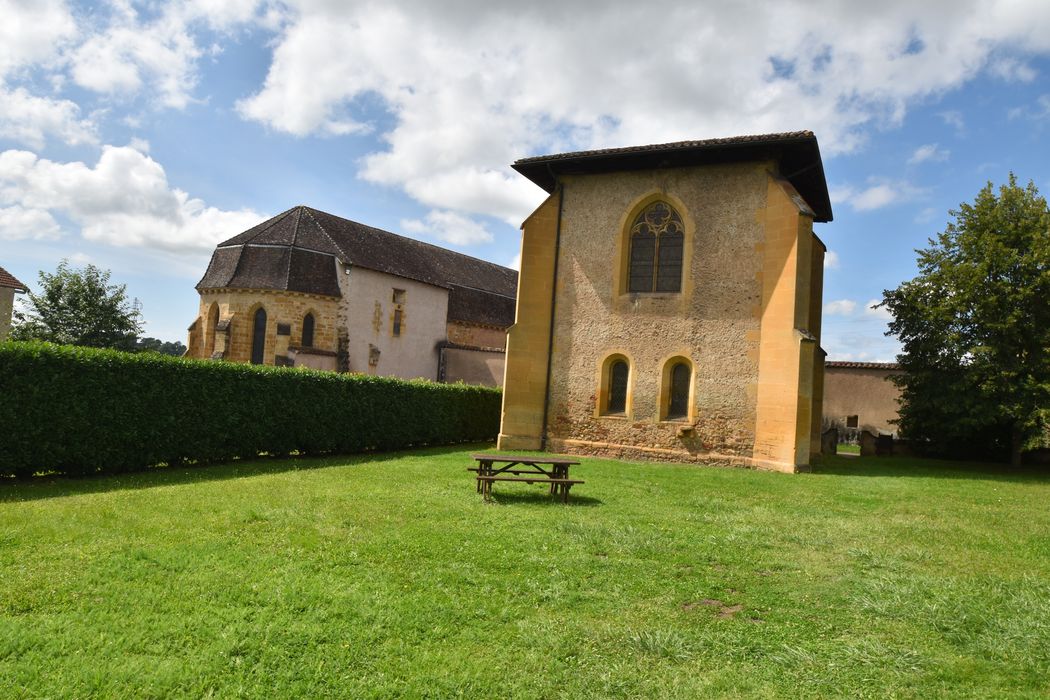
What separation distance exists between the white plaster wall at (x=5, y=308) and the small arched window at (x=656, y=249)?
1020 inches

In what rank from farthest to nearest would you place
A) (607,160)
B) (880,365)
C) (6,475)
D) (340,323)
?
1. (340,323)
2. (880,365)
3. (607,160)
4. (6,475)

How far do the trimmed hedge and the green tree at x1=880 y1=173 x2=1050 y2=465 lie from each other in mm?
13771

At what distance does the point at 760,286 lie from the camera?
1555cm

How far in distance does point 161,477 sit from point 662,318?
11.6m

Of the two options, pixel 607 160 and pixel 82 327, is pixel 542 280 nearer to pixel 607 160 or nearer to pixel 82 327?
pixel 607 160

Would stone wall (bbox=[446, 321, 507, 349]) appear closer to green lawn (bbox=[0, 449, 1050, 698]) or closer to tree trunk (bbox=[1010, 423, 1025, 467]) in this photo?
tree trunk (bbox=[1010, 423, 1025, 467])

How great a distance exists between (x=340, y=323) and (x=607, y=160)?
55.4 feet

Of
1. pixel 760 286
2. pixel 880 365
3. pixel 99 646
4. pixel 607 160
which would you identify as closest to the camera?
pixel 99 646

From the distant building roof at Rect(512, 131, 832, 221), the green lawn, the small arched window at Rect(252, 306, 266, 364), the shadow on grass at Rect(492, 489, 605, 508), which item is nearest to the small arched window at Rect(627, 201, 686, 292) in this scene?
the distant building roof at Rect(512, 131, 832, 221)

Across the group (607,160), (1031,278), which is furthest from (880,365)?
(607,160)

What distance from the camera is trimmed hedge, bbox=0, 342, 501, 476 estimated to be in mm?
9914

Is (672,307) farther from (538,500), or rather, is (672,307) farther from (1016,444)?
(1016,444)

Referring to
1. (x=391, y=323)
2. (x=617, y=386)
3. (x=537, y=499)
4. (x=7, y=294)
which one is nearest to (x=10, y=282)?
(x=7, y=294)

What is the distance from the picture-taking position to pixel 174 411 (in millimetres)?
12023
